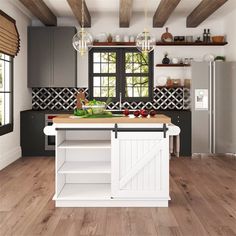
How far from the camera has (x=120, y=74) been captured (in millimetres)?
8086

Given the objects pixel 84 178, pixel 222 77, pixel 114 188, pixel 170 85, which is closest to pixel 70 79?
pixel 170 85

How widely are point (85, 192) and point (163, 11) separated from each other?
3775mm

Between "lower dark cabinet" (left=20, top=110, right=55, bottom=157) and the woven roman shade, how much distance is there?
127 cm

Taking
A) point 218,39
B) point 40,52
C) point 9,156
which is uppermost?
point 218,39

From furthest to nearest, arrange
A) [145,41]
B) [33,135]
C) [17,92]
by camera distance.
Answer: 1. [33,135]
2. [17,92]
3. [145,41]

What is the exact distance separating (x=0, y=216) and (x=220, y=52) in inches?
230

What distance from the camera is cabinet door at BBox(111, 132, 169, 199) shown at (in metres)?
4.02

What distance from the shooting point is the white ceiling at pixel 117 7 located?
6758mm

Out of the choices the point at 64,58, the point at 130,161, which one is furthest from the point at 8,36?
the point at 130,161

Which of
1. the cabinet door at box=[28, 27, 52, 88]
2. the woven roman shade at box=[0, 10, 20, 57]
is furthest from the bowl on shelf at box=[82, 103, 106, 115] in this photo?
the cabinet door at box=[28, 27, 52, 88]

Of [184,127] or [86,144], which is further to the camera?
[184,127]

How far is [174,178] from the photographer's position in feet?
18.0

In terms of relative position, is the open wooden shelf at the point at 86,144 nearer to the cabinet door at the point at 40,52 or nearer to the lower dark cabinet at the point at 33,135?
the lower dark cabinet at the point at 33,135

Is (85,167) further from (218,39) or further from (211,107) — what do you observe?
(218,39)
